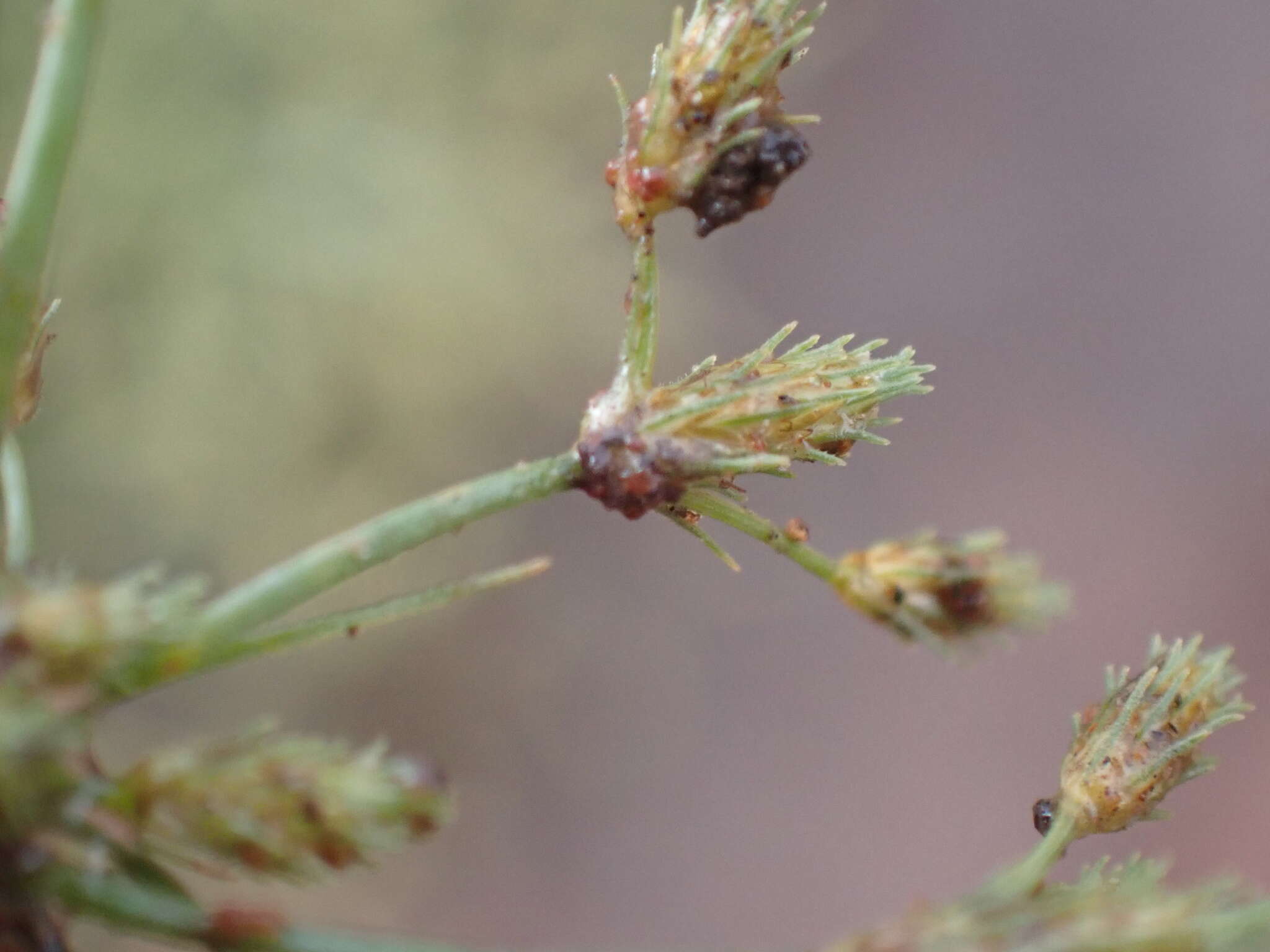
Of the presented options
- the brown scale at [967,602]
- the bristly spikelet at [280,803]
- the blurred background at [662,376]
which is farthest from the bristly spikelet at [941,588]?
the blurred background at [662,376]

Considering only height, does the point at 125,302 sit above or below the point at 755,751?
above

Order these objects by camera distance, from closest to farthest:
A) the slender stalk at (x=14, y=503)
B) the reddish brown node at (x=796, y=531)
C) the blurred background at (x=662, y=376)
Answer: the slender stalk at (x=14, y=503), the reddish brown node at (x=796, y=531), the blurred background at (x=662, y=376)

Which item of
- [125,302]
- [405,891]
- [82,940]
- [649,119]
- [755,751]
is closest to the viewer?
[649,119]

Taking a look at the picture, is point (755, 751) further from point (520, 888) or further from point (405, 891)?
point (405, 891)

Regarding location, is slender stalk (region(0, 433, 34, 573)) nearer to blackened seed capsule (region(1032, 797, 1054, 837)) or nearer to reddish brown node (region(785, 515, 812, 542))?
reddish brown node (region(785, 515, 812, 542))

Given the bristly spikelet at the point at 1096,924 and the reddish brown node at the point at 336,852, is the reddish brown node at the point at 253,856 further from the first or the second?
the bristly spikelet at the point at 1096,924

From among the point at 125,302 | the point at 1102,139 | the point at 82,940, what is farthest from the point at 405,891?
the point at 1102,139

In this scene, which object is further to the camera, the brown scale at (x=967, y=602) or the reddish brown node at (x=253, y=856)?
the brown scale at (x=967, y=602)
